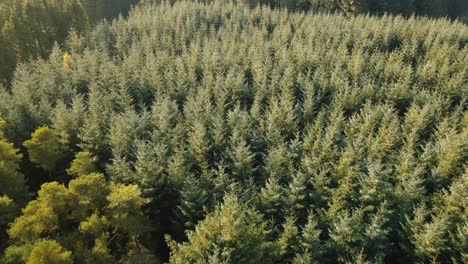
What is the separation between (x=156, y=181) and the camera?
2467 cm

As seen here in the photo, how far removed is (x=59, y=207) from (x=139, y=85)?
22.0 m

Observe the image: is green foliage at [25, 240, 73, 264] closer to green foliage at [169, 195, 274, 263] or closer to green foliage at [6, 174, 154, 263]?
green foliage at [6, 174, 154, 263]

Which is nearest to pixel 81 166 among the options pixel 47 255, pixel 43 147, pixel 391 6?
pixel 43 147

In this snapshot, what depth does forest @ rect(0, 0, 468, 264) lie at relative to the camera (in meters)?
20.3

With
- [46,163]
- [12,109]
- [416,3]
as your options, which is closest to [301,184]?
[46,163]

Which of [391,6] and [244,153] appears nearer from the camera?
[244,153]

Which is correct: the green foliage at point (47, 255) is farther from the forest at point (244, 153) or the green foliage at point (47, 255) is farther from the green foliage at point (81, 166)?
the green foliage at point (81, 166)

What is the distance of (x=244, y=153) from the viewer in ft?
86.0

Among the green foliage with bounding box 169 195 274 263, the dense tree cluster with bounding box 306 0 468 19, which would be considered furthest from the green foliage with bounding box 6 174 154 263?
the dense tree cluster with bounding box 306 0 468 19

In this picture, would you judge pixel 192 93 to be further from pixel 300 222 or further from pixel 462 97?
pixel 462 97

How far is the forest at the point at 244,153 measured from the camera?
20344 millimetres

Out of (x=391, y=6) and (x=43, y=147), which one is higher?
(x=391, y=6)

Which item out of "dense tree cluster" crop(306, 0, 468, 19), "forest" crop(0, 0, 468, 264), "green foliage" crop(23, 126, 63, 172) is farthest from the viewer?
"dense tree cluster" crop(306, 0, 468, 19)

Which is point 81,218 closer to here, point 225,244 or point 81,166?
point 81,166
